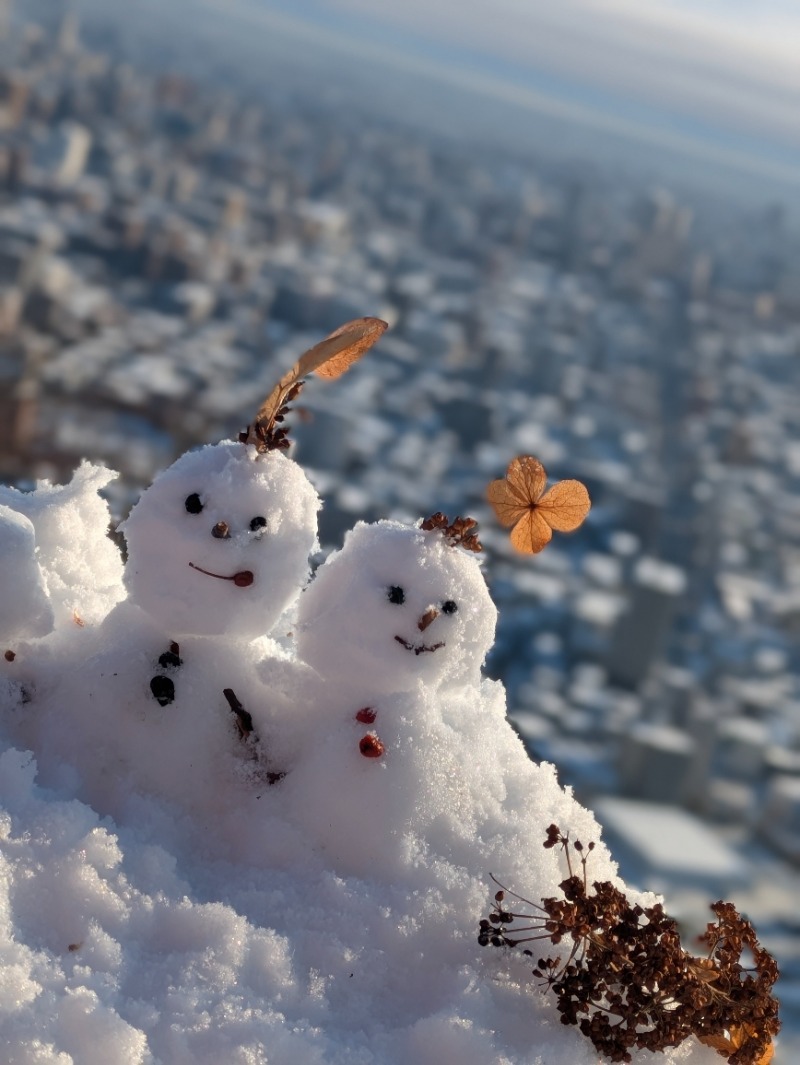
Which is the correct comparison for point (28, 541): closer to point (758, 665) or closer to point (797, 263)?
point (758, 665)

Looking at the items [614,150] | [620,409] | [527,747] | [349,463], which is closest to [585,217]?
[620,409]

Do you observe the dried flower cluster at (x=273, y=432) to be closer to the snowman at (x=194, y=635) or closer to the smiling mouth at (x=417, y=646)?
the snowman at (x=194, y=635)

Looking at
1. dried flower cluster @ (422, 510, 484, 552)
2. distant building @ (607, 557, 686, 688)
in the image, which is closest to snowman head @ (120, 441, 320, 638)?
dried flower cluster @ (422, 510, 484, 552)

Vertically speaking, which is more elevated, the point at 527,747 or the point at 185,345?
the point at 185,345

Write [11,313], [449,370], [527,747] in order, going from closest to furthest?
[527,747]
[11,313]
[449,370]

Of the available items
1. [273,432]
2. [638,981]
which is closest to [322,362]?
[273,432]

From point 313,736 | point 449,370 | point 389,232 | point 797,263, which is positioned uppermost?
point 797,263

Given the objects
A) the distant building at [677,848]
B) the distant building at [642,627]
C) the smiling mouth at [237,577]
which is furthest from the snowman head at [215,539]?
the distant building at [642,627]
